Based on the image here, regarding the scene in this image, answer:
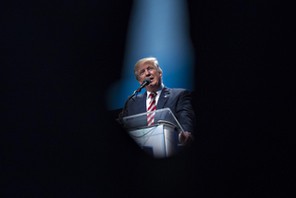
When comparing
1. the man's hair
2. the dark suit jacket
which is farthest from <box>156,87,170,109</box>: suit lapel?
the man's hair

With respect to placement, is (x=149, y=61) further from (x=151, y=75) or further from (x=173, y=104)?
(x=173, y=104)

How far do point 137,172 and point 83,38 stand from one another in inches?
33.0

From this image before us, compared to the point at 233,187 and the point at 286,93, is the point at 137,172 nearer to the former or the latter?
the point at 233,187

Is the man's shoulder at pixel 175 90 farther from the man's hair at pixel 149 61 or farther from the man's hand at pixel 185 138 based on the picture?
the man's hand at pixel 185 138

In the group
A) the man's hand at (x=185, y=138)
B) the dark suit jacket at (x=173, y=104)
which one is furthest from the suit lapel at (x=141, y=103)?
the man's hand at (x=185, y=138)

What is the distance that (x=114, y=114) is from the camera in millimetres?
2258

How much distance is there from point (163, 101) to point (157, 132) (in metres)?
0.22

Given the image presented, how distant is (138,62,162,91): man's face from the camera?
2.22 metres

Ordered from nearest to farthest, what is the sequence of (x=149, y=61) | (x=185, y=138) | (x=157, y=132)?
(x=157, y=132), (x=185, y=138), (x=149, y=61)

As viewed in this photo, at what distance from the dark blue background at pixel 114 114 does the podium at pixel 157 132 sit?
72 millimetres

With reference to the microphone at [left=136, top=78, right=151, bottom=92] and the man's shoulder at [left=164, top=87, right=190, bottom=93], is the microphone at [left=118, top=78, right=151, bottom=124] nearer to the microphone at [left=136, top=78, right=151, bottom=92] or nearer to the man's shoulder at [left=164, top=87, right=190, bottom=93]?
the microphone at [left=136, top=78, right=151, bottom=92]

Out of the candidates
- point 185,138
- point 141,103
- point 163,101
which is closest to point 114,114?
point 141,103


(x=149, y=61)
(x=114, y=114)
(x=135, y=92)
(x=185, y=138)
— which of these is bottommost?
(x=185, y=138)

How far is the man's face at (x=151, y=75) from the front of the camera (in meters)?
2.22
